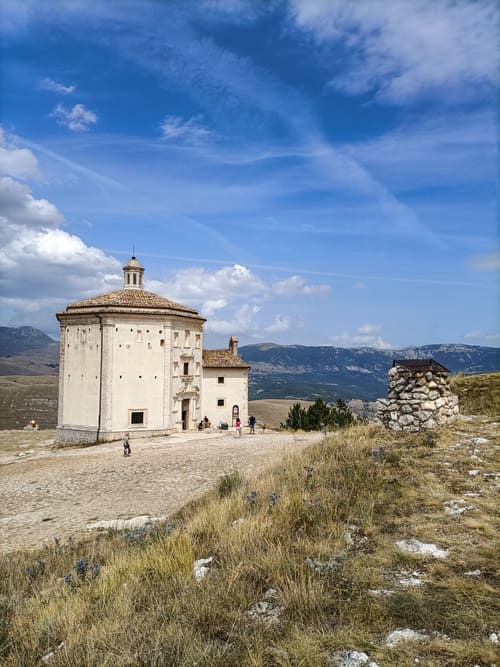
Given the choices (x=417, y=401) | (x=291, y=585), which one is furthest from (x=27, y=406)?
(x=291, y=585)

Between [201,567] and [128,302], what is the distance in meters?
30.0

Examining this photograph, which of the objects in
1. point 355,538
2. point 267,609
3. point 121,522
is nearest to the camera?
point 267,609

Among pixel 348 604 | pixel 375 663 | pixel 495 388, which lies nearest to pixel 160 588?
pixel 348 604

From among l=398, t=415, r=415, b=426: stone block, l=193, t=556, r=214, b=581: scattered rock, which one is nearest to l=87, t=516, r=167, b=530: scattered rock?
l=193, t=556, r=214, b=581: scattered rock

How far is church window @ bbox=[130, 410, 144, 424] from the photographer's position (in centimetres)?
3341

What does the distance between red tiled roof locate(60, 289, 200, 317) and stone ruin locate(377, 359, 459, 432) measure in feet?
81.2

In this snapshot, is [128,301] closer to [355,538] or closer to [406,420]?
[406,420]

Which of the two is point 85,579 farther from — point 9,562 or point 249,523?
point 9,562

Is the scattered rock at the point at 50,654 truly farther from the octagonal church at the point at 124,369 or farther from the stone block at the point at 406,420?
the octagonal church at the point at 124,369

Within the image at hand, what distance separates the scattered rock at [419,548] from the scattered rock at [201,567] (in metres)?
2.37

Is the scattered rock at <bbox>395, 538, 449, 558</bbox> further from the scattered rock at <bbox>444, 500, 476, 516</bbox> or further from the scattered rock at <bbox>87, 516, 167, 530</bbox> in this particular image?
the scattered rock at <bbox>87, 516, 167, 530</bbox>

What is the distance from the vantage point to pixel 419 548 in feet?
18.8

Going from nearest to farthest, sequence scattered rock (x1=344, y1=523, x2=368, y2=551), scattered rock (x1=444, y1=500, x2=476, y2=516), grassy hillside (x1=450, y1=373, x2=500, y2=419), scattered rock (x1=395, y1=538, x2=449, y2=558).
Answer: scattered rock (x1=395, y1=538, x2=449, y2=558), scattered rock (x1=344, y1=523, x2=368, y2=551), scattered rock (x1=444, y1=500, x2=476, y2=516), grassy hillside (x1=450, y1=373, x2=500, y2=419)

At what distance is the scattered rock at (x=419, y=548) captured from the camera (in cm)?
557
